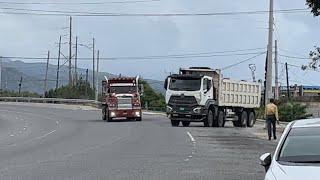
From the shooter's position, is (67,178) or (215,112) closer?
(67,178)

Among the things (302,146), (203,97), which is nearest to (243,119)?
(203,97)

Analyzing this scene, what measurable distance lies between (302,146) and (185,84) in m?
30.2

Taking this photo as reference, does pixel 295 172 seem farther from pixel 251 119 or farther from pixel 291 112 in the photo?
pixel 291 112

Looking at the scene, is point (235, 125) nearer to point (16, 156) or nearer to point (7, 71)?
point (16, 156)

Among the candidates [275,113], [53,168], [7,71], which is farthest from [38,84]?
[53,168]

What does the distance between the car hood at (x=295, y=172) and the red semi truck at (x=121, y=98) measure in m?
38.2

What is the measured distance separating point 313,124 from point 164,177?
508cm

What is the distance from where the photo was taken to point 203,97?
1523 inches

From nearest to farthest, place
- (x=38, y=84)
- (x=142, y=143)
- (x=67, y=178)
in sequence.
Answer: (x=67, y=178)
(x=142, y=143)
(x=38, y=84)

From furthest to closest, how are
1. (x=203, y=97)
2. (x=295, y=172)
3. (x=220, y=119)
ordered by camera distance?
(x=220, y=119) < (x=203, y=97) < (x=295, y=172)

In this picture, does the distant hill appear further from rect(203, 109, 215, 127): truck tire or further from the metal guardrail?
rect(203, 109, 215, 127): truck tire

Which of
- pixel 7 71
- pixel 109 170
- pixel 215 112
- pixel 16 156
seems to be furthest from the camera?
pixel 7 71

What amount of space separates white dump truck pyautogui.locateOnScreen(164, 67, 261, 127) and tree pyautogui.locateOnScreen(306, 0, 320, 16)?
17804mm

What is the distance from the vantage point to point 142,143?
25078 millimetres
